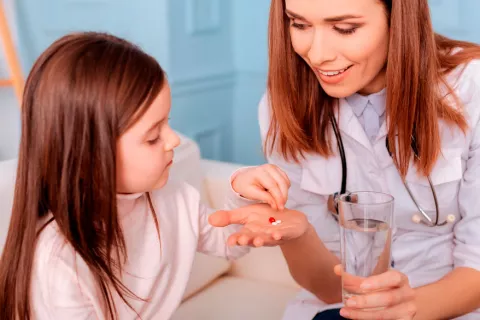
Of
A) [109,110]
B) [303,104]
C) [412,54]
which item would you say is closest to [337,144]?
[303,104]

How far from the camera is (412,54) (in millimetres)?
1523

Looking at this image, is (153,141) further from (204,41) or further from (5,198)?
(204,41)

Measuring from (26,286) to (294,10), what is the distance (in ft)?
2.41

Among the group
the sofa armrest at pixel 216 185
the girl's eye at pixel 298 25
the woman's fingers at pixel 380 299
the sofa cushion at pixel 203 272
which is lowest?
the sofa cushion at pixel 203 272

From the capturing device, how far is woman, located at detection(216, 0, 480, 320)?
149 cm

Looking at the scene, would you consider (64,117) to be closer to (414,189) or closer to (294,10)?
(294,10)

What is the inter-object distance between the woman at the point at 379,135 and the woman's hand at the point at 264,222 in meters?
0.04

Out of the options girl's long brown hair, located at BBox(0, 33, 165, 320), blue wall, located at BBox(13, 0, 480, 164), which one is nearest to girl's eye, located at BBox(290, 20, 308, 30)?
girl's long brown hair, located at BBox(0, 33, 165, 320)

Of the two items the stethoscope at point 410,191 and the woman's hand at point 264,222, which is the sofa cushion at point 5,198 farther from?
the stethoscope at point 410,191

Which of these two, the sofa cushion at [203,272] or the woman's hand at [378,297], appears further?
the sofa cushion at [203,272]

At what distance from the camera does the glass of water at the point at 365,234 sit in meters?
1.17

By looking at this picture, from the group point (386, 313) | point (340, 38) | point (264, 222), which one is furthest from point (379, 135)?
point (386, 313)

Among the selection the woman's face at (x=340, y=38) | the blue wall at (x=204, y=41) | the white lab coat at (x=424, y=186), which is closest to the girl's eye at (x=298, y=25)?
the woman's face at (x=340, y=38)

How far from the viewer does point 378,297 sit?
4.11 ft
